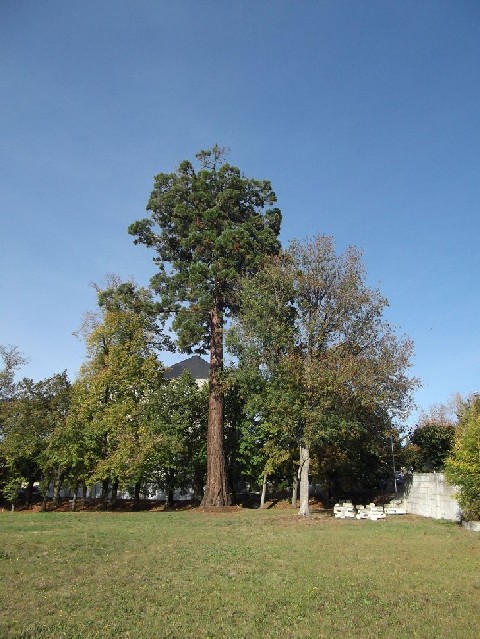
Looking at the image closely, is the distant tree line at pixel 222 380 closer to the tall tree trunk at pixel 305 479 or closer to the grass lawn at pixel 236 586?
the tall tree trunk at pixel 305 479

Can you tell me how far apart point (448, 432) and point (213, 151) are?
24112mm

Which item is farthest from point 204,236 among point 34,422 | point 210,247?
point 34,422

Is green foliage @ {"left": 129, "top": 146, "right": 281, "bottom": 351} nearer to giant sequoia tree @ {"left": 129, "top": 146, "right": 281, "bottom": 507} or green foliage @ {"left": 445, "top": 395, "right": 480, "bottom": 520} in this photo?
giant sequoia tree @ {"left": 129, "top": 146, "right": 281, "bottom": 507}

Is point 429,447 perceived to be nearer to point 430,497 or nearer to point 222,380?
point 430,497

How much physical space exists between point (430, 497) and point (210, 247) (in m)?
17.6

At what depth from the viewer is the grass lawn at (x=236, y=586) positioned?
6.95 m

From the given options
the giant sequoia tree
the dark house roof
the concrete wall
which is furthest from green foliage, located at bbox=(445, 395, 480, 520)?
the dark house roof

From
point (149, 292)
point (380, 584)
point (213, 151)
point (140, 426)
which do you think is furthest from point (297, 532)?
point (213, 151)

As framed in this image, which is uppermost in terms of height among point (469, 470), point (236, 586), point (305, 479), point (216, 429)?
point (216, 429)

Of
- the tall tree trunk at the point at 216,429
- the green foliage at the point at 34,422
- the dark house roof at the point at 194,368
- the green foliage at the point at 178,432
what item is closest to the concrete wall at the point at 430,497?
the tall tree trunk at the point at 216,429

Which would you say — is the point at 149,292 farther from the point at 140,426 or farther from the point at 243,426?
the point at 243,426

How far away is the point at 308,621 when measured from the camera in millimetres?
7258

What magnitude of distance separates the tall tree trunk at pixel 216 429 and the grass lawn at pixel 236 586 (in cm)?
1318

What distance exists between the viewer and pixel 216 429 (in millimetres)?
29594
